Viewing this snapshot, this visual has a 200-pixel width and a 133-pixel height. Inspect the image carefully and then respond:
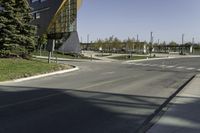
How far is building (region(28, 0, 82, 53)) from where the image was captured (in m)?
68.7

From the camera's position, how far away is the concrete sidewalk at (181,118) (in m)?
8.05

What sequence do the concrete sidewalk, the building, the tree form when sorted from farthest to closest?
the building < the tree < the concrete sidewalk

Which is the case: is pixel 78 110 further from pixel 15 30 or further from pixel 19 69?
pixel 15 30

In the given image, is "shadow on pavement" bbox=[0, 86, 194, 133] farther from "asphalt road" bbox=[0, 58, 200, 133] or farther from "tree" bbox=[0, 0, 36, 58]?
"tree" bbox=[0, 0, 36, 58]

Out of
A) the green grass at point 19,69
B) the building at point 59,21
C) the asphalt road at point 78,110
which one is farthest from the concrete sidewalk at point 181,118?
→ the building at point 59,21

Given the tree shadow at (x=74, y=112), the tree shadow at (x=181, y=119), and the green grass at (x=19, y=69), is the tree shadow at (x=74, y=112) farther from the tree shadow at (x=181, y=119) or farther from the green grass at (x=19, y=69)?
the green grass at (x=19, y=69)

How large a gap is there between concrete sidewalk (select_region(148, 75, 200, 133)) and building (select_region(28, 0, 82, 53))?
5670 centimetres

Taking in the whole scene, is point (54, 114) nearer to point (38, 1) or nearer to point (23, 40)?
point (23, 40)

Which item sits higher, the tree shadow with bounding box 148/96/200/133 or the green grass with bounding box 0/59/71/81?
the green grass with bounding box 0/59/71/81

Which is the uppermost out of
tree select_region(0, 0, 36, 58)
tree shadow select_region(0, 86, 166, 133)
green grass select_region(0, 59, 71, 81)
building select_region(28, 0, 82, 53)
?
building select_region(28, 0, 82, 53)

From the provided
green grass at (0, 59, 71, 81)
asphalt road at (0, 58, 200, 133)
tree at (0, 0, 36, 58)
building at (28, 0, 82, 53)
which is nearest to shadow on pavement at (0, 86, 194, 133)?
asphalt road at (0, 58, 200, 133)

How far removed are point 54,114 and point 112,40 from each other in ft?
363

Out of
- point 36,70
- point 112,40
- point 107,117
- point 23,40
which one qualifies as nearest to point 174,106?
point 107,117

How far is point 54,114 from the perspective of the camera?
388 inches
